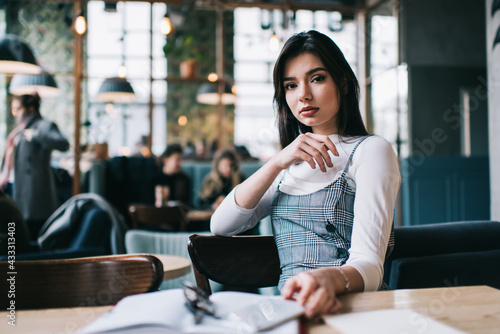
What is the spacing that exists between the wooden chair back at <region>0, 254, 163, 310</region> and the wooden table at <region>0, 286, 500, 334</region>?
0.42 feet

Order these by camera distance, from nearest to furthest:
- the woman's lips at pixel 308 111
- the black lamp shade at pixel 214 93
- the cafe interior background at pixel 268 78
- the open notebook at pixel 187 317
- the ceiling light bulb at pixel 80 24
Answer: the open notebook at pixel 187 317
the woman's lips at pixel 308 111
the ceiling light bulb at pixel 80 24
the cafe interior background at pixel 268 78
the black lamp shade at pixel 214 93

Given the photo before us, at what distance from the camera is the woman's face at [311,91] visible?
121cm

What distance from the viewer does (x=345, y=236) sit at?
1.12 metres

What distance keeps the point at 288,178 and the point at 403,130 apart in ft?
17.7

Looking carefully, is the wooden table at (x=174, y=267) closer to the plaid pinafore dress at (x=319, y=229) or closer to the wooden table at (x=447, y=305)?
the plaid pinafore dress at (x=319, y=229)

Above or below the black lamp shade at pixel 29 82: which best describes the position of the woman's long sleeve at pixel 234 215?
below

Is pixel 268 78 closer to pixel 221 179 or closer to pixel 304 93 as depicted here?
pixel 221 179

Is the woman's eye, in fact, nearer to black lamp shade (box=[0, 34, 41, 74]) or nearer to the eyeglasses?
the eyeglasses

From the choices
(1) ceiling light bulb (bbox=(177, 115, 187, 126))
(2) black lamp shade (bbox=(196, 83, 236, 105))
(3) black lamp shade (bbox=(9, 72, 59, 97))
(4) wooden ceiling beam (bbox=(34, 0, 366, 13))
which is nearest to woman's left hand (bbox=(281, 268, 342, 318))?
(3) black lamp shade (bbox=(9, 72, 59, 97))

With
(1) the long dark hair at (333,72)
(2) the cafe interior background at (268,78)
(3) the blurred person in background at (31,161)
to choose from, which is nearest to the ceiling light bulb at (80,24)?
(2) the cafe interior background at (268,78)

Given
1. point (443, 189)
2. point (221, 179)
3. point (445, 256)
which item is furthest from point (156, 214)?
point (443, 189)

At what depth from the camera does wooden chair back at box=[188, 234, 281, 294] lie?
1.19m

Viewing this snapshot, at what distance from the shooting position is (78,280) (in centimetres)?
88

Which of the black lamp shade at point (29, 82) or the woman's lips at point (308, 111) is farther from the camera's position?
the black lamp shade at point (29, 82)
